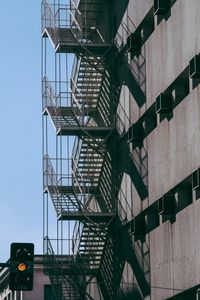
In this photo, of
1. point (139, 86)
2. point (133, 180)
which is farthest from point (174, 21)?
point (133, 180)

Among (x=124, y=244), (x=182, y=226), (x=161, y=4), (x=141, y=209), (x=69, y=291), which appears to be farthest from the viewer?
(x=69, y=291)

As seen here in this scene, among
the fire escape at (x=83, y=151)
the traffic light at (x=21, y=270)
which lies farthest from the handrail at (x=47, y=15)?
the traffic light at (x=21, y=270)

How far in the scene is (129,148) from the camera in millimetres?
48156

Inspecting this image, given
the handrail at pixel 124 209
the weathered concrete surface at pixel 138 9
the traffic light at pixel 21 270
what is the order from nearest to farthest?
the traffic light at pixel 21 270, the weathered concrete surface at pixel 138 9, the handrail at pixel 124 209

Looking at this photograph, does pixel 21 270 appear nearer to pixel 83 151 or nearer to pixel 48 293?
pixel 83 151

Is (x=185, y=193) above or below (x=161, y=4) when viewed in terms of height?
below

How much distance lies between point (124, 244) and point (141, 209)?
176 inches

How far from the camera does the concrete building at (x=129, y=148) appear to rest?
3878 cm

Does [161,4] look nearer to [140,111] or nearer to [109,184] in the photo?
[140,111]

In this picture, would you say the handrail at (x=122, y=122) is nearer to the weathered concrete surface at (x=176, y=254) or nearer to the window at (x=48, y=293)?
the weathered concrete surface at (x=176, y=254)

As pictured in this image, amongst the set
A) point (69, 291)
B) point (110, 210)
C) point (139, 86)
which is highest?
point (139, 86)

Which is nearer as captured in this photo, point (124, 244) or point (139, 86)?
point (139, 86)

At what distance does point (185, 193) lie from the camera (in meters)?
39.8

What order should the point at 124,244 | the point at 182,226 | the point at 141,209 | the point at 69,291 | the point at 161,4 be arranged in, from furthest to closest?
the point at 69,291, the point at 124,244, the point at 141,209, the point at 161,4, the point at 182,226
